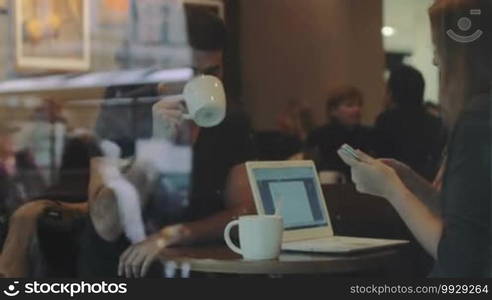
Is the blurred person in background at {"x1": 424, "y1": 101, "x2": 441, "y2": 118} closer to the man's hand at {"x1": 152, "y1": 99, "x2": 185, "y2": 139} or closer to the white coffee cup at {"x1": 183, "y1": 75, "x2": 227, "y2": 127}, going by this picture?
the white coffee cup at {"x1": 183, "y1": 75, "x2": 227, "y2": 127}

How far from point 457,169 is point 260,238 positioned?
0.51m

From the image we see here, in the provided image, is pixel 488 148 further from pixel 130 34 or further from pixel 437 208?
pixel 130 34

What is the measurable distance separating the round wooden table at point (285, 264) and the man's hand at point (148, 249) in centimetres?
9

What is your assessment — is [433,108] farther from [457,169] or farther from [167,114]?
[167,114]

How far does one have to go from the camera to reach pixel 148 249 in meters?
3.39

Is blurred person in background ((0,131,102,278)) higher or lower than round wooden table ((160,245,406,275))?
higher

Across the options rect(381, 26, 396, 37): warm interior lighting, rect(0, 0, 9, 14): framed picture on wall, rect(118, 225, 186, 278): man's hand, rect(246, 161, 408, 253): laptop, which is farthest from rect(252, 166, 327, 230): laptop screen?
rect(0, 0, 9, 14): framed picture on wall

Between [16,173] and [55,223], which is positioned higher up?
[16,173]

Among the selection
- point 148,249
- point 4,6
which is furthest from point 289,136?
point 4,6

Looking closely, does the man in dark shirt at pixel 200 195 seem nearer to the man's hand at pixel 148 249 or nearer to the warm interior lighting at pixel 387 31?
the man's hand at pixel 148 249

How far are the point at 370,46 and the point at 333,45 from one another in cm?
9

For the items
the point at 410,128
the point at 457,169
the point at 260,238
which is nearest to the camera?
the point at 260,238

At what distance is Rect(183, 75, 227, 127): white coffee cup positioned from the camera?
3.37 metres

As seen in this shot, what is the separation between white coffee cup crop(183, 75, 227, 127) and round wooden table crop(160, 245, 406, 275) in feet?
1.05
